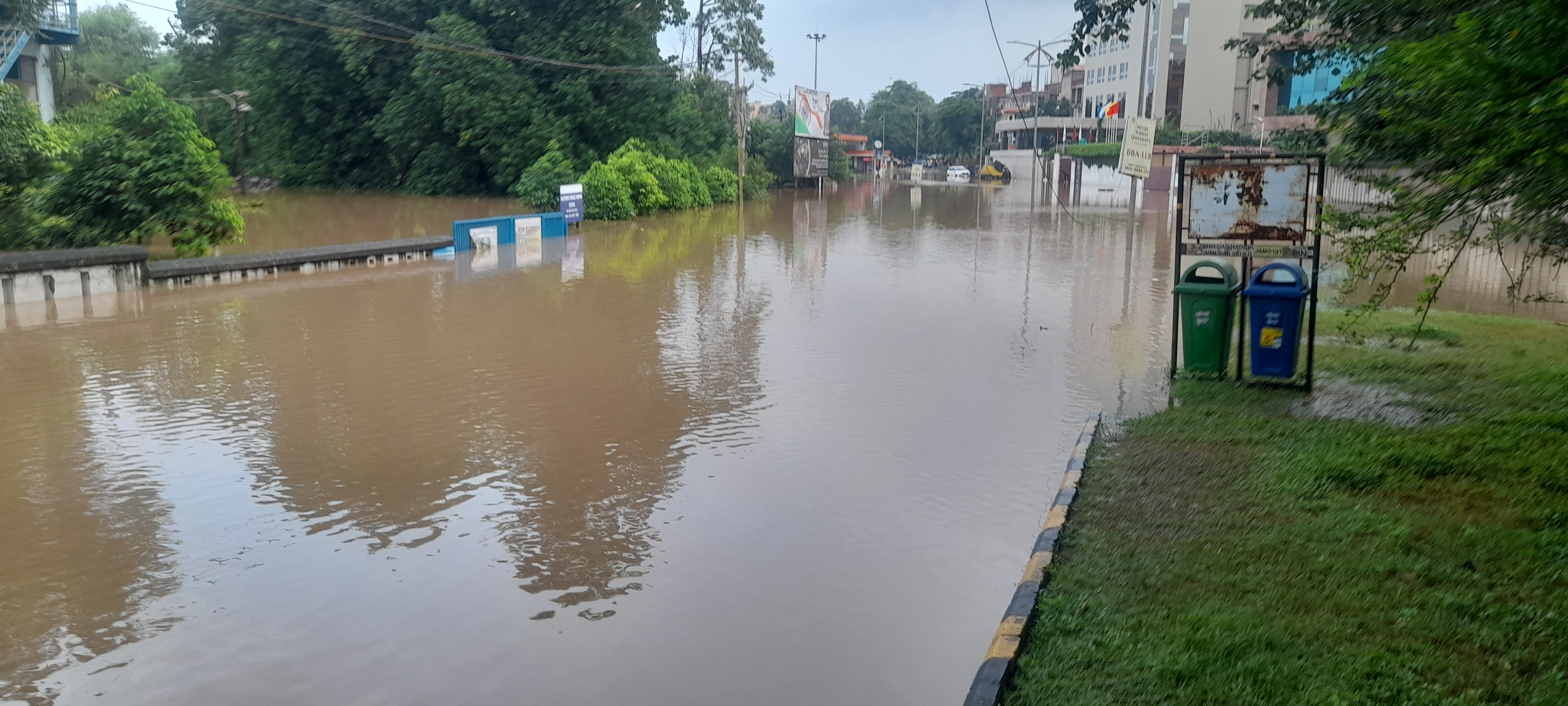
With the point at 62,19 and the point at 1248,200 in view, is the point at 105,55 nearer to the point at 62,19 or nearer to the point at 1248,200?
the point at 62,19

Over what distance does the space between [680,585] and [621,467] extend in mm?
2482

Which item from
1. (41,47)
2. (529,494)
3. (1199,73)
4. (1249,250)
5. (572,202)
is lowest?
(529,494)

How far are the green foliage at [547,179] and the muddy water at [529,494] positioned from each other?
2143cm

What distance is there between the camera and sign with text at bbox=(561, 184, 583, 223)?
103 feet

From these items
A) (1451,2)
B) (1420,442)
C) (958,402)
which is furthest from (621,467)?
(1451,2)

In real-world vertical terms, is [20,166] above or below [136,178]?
above

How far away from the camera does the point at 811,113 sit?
64500 mm

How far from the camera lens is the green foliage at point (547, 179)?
38.1 m

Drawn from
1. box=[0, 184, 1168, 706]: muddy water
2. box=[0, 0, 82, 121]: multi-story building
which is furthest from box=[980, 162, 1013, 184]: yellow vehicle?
box=[0, 184, 1168, 706]: muddy water

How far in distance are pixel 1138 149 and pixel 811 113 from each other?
3852cm

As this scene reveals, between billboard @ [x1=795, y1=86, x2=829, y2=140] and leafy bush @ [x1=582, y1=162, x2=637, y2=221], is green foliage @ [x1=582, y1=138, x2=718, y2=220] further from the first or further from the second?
billboard @ [x1=795, y1=86, x2=829, y2=140]

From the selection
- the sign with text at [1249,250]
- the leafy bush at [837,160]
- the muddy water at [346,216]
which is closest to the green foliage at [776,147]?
the leafy bush at [837,160]

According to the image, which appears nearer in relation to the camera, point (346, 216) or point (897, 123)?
point (346, 216)

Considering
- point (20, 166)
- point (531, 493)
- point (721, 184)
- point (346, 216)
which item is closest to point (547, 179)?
point (346, 216)
